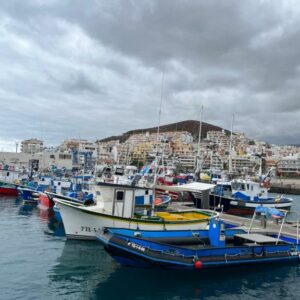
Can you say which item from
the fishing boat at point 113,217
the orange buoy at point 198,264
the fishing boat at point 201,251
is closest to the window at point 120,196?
the fishing boat at point 113,217

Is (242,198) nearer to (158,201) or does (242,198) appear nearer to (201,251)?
(158,201)

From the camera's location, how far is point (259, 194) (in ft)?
126

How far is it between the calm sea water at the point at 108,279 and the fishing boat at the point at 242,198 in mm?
19729

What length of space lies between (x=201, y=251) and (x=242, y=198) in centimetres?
2484

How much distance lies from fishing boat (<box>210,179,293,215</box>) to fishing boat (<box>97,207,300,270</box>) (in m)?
18.6

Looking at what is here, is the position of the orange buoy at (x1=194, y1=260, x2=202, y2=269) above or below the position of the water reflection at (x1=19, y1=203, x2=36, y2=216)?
above

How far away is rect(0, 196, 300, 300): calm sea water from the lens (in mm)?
12283

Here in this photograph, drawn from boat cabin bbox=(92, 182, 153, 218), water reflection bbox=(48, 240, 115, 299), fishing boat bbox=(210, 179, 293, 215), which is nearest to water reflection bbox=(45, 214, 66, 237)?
water reflection bbox=(48, 240, 115, 299)

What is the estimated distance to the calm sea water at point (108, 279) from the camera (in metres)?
12.3

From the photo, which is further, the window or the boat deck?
the boat deck

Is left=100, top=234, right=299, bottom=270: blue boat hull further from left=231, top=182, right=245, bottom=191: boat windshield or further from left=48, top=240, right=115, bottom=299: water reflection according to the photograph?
left=231, top=182, right=245, bottom=191: boat windshield

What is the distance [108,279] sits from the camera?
44.7 ft

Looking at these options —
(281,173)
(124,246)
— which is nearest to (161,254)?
(124,246)

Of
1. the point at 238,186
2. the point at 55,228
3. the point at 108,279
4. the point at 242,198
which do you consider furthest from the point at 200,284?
the point at 238,186
